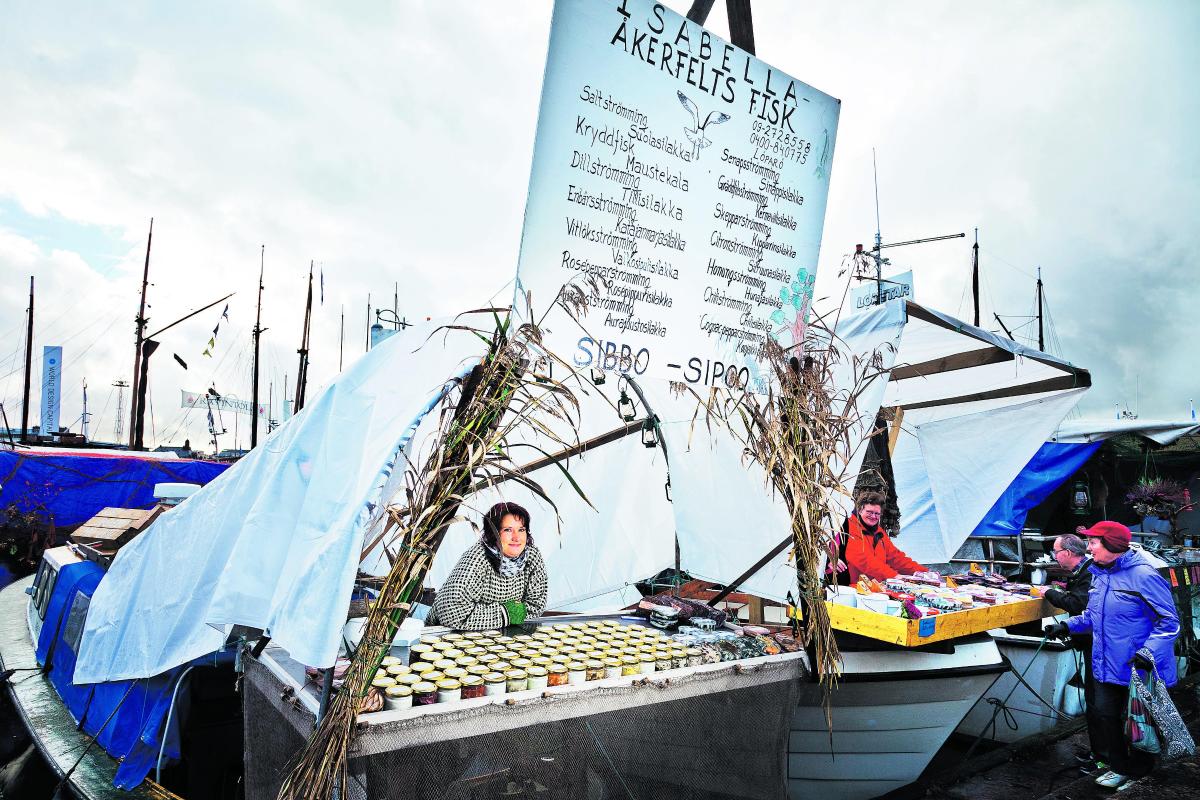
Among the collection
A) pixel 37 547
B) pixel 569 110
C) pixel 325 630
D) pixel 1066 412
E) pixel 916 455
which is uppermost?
pixel 569 110

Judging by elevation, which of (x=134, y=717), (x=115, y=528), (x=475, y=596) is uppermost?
(x=475, y=596)

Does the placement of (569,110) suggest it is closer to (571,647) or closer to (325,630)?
(325,630)

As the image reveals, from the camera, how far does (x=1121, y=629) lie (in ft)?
15.6

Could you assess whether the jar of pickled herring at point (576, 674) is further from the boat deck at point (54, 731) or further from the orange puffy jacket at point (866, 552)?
the orange puffy jacket at point (866, 552)

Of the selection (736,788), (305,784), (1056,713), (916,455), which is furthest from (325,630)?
(916,455)

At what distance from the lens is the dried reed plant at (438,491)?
2.34 m

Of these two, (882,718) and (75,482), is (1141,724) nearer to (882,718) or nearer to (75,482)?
(882,718)

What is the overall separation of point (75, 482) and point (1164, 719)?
1708 cm

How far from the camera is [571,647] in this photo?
3.58 metres

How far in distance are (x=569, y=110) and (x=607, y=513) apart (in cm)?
455

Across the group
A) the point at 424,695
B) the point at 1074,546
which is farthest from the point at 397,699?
the point at 1074,546

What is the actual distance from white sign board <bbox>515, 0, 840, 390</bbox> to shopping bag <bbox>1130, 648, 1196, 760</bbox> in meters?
3.65

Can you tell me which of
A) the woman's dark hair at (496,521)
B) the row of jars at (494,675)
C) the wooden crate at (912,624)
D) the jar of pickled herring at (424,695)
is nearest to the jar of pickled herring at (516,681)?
the row of jars at (494,675)

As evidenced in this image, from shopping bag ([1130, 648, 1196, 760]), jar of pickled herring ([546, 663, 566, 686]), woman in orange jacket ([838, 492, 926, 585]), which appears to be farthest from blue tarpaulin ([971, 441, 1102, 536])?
jar of pickled herring ([546, 663, 566, 686])
